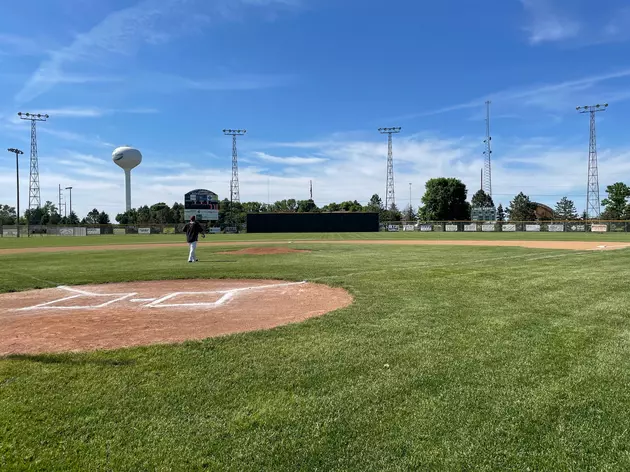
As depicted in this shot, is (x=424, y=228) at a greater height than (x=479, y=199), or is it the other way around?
(x=479, y=199)

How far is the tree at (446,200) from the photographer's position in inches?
3489

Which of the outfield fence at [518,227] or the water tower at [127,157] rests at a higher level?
the water tower at [127,157]

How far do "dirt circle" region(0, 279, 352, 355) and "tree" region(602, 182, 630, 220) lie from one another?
87171 mm

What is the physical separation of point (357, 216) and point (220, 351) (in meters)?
61.4

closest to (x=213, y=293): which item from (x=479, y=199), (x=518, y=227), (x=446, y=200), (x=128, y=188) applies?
(x=518, y=227)

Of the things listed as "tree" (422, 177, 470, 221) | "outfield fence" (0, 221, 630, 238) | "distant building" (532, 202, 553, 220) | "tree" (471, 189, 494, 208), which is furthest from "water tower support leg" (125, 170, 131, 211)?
"distant building" (532, 202, 553, 220)

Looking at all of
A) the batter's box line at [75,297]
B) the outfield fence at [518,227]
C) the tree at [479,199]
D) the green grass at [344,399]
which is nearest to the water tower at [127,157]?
the outfield fence at [518,227]

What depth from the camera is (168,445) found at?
2.72 metres

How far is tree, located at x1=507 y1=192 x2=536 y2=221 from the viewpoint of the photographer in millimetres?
92750

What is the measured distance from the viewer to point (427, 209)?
9156cm

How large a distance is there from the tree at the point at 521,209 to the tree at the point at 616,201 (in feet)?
54.5

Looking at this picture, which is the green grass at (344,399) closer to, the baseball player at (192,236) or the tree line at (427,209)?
the baseball player at (192,236)

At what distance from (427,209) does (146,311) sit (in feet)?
294

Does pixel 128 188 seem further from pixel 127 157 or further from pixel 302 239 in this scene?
pixel 302 239
